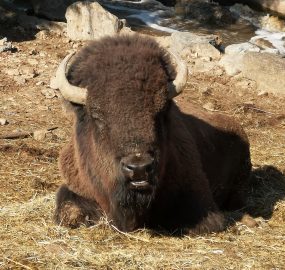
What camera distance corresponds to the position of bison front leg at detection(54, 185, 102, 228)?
6.20 metres

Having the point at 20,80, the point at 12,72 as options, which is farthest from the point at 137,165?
the point at 12,72

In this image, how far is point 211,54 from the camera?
48.4ft

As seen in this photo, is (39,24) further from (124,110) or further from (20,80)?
(124,110)

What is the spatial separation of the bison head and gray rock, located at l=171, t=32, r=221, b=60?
343 inches

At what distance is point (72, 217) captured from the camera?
6.21 m

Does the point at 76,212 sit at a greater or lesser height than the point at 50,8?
greater

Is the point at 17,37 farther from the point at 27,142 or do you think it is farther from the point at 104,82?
the point at 104,82

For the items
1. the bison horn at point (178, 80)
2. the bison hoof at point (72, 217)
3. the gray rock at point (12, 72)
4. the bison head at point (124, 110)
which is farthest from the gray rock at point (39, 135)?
the bison horn at point (178, 80)

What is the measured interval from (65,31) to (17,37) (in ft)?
4.06

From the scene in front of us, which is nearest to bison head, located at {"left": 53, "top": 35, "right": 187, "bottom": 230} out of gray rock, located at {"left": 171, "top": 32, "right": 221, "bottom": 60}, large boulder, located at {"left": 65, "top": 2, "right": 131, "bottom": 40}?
gray rock, located at {"left": 171, "top": 32, "right": 221, "bottom": 60}

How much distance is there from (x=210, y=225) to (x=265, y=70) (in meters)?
7.80

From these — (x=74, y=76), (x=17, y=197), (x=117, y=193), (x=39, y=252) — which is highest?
(x=74, y=76)

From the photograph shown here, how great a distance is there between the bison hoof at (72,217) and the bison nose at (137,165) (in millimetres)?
1271

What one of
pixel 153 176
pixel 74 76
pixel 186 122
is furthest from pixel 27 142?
pixel 153 176
